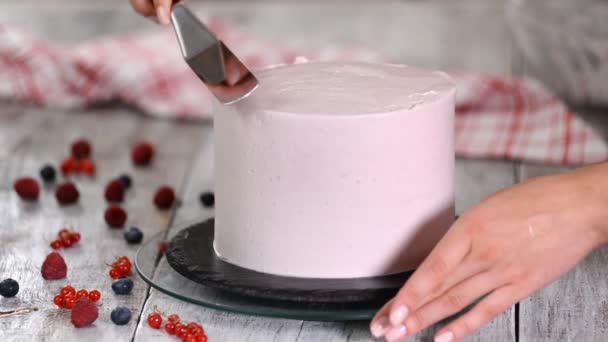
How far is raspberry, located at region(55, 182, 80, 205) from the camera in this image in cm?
166

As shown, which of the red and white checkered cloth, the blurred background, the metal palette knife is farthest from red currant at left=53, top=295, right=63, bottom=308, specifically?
the blurred background

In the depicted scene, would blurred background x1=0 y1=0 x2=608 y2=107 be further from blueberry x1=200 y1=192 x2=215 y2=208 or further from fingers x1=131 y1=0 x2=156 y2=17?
fingers x1=131 y1=0 x2=156 y2=17

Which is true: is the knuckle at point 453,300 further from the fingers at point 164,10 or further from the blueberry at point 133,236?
the blueberry at point 133,236

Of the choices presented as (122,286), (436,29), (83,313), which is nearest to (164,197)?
(122,286)

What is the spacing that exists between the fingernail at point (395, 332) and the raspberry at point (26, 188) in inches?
32.9

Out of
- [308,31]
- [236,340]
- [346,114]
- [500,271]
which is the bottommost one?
[308,31]

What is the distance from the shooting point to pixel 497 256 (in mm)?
1076

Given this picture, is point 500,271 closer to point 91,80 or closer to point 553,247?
point 553,247

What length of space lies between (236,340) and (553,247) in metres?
0.37

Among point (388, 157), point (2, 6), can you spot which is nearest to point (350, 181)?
point (388, 157)

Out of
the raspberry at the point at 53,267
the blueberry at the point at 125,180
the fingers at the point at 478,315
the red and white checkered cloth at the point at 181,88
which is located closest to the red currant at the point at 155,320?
the raspberry at the point at 53,267

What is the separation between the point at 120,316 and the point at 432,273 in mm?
383

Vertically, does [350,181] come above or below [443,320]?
above

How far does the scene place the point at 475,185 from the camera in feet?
5.86
